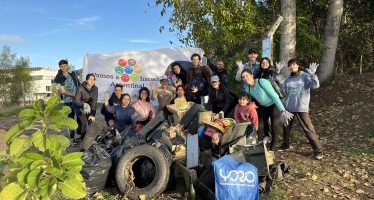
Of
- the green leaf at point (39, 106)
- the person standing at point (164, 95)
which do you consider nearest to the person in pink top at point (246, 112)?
the person standing at point (164, 95)

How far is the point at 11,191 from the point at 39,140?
316 millimetres

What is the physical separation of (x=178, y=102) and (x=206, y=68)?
1.03 metres

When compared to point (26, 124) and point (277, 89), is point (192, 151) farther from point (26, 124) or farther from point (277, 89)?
point (26, 124)

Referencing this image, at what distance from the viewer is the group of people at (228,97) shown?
242 inches

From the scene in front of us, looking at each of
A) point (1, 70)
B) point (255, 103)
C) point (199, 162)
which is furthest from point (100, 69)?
point (1, 70)

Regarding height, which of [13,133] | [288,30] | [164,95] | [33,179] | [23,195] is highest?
[288,30]

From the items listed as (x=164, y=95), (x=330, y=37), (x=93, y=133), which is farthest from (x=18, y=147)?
(x=330, y=37)

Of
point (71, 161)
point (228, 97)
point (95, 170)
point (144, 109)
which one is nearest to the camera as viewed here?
point (71, 161)

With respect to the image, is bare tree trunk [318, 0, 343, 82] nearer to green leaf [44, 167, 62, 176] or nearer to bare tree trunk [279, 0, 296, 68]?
bare tree trunk [279, 0, 296, 68]

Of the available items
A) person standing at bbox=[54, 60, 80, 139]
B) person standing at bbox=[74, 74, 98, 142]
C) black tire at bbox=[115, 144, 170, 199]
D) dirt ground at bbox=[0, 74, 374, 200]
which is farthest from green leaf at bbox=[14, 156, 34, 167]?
person standing at bbox=[54, 60, 80, 139]

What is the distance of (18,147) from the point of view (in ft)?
7.18

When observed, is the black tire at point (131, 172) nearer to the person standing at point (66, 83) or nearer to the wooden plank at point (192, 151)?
the wooden plank at point (192, 151)

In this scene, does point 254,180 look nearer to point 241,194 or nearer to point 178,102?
point 241,194

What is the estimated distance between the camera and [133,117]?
7199 mm
